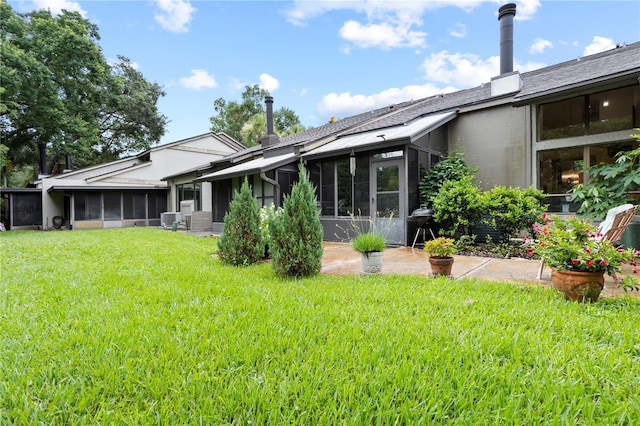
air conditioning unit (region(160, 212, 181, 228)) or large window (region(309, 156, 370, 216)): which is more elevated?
large window (region(309, 156, 370, 216))

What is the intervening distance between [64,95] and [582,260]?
2966 cm

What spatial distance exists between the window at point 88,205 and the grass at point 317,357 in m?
17.7

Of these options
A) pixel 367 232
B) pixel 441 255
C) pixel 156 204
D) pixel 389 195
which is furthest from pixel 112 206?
pixel 441 255

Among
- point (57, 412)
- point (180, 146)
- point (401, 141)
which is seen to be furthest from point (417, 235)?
point (180, 146)

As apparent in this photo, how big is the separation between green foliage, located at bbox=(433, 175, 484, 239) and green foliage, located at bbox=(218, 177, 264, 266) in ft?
15.0

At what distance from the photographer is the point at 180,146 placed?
69.6ft

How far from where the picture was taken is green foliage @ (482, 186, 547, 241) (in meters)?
6.85

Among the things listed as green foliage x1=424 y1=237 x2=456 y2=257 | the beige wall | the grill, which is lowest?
green foliage x1=424 y1=237 x2=456 y2=257

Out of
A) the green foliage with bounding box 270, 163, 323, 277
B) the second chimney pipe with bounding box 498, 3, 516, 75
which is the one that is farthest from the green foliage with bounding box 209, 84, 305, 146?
the green foliage with bounding box 270, 163, 323, 277

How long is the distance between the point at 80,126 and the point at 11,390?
79.5 feet

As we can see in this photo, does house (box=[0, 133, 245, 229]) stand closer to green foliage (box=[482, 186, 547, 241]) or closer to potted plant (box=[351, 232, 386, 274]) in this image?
potted plant (box=[351, 232, 386, 274])

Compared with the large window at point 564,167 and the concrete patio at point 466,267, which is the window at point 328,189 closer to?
the concrete patio at point 466,267

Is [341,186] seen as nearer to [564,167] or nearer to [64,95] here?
[564,167]

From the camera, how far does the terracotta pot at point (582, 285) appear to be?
11.0 feet
